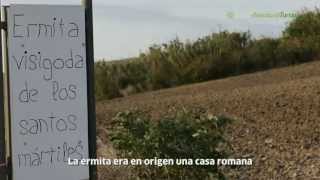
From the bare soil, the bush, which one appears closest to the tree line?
the bare soil

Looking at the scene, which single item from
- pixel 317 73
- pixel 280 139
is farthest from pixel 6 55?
pixel 317 73

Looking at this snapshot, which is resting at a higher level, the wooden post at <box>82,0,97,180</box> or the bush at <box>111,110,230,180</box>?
the wooden post at <box>82,0,97,180</box>

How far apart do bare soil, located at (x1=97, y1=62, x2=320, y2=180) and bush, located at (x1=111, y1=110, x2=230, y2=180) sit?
2.64 ft

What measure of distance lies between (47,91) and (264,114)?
193 inches

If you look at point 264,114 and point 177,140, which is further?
point 264,114

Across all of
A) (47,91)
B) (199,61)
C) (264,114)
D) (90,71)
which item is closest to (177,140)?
(90,71)

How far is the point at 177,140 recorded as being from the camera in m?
6.44

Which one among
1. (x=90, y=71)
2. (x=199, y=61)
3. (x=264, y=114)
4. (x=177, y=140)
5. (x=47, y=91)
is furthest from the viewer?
(x=199, y=61)

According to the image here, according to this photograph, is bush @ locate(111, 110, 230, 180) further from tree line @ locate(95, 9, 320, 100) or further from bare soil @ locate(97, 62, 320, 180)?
tree line @ locate(95, 9, 320, 100)

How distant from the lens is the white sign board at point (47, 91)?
4.80m

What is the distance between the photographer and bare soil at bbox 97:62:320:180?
24.6ft

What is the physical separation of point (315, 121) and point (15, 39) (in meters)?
4.83

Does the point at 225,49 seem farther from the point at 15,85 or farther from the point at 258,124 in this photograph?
the point at 15,85

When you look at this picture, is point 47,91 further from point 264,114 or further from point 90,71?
point 264,114
